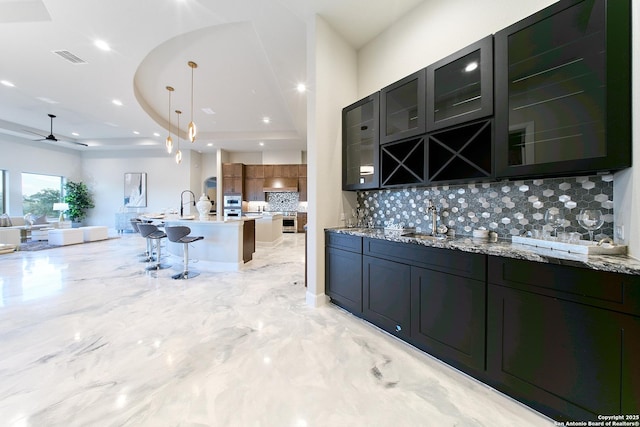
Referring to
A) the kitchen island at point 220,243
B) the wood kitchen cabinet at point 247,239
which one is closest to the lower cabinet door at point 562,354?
the kitchen island at point 220,243

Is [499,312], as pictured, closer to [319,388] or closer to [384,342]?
[384,342]

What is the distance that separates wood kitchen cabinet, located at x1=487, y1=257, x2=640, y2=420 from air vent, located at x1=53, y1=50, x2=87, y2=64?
6301 mm

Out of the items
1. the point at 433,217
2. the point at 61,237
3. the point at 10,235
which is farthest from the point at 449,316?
the point at 10,235

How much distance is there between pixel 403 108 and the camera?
243cm

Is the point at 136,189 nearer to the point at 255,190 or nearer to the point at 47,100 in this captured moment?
the point at 47,100

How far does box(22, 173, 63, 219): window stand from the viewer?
27.7 feet

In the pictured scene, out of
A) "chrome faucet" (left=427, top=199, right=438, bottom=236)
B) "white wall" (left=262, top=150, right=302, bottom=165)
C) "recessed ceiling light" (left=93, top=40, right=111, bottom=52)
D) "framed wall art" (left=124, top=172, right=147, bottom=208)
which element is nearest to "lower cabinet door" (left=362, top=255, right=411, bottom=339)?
"chrome faucet" (left=427, top=199, right=438, bottom=236)

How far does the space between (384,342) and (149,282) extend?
12.1ft

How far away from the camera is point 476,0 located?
2.17 m

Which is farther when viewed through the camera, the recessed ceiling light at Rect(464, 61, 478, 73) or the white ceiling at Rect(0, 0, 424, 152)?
the white ceiling at Rect(0, 0, 424, 152)

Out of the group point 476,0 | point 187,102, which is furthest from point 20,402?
point 187,102

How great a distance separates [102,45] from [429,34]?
4.61m

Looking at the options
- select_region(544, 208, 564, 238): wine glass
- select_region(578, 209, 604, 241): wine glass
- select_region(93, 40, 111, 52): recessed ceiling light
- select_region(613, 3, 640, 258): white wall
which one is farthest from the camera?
select_region(93, 40, 111, 52): recessed ceiling light

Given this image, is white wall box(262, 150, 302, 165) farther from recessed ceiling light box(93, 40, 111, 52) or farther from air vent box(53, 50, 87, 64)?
recessed ceiling light box(93, 40, 111, 52)
